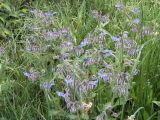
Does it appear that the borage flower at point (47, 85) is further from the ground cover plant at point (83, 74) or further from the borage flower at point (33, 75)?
the borage flower at point (33, 75)

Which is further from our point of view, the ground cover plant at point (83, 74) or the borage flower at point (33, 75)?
the borage flower at point (33, 75)

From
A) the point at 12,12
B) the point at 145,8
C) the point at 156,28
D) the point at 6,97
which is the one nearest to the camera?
the point at 6,97

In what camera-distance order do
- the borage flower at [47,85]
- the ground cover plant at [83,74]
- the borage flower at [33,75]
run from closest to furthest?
1. the ground cover plant at [83,74]
2. the borage flower at [47,85]
3. the borage flower at [33,75]

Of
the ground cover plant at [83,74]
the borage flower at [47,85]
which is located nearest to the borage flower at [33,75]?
the ground cover plant at [83,74]

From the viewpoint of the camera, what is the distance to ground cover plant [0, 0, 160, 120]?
206 centimetres

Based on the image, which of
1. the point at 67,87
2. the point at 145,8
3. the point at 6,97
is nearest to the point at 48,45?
the point at 6,97

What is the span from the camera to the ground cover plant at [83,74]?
206cm

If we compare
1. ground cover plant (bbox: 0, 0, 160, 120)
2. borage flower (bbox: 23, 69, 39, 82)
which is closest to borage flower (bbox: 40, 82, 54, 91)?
ground cover plant (bbox: 0, 0, 160, 120)

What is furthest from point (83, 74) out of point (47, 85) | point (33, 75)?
point (33, 75)

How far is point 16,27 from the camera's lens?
394 cm

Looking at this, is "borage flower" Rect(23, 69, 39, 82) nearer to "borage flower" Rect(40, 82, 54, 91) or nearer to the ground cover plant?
the ground cover plant

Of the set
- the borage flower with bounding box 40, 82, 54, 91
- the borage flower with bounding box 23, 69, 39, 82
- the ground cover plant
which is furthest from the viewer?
the borage flower with bounding box 23, 69, 39, 82

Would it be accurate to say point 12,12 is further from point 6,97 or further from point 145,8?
point 6,97

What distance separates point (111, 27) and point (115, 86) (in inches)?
47.7
